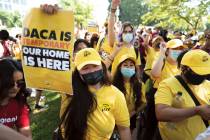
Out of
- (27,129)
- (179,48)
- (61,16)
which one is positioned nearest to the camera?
(27,129)

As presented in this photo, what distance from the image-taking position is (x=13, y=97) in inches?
133

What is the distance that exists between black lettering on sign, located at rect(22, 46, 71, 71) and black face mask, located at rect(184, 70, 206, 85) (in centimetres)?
111

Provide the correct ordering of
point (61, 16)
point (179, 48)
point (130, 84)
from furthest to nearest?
point (179, 48) < point (130, 84) < point (61, 16)

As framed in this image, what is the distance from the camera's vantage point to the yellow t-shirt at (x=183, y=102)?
3.69 m

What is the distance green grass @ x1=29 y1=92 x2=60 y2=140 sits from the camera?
704 centimetres

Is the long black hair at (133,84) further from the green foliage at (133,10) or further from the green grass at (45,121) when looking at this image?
the green foliage at (133,10)

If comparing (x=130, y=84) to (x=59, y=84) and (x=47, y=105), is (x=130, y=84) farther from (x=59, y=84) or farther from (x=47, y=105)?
(x=47, y=105)

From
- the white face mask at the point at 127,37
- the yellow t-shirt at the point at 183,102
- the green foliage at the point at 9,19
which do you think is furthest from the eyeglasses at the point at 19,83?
the green foliage at the point at 9,19

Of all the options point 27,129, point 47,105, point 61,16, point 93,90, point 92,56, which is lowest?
point 47,105

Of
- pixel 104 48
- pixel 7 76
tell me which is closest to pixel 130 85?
pixel 104 48

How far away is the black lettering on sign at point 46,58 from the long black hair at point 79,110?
0.25 m

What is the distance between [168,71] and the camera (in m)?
5.41

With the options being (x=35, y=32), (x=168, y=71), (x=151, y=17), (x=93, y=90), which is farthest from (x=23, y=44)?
(x=151, y=17)

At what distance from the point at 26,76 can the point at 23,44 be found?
31cm
